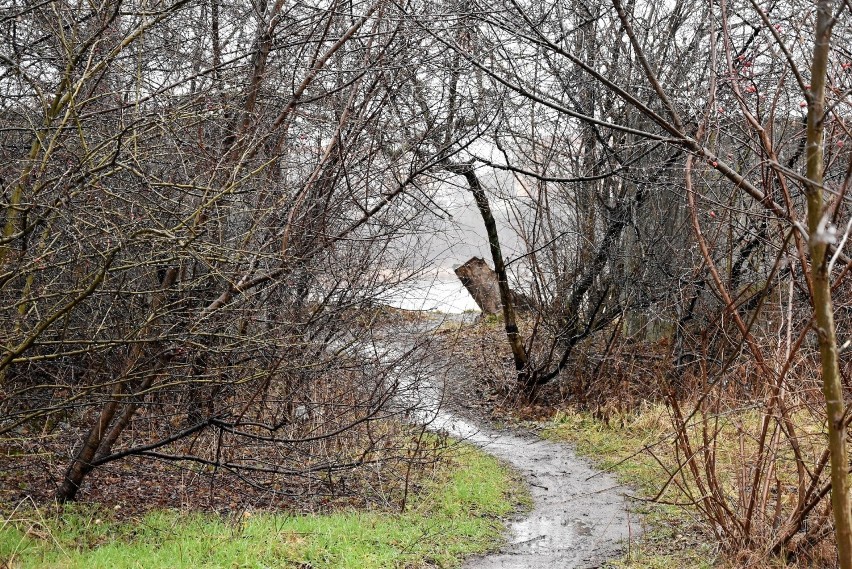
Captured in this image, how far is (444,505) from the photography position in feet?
29.1

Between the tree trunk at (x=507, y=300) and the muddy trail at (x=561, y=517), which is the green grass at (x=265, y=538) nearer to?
the muddy trail at (x=561, y=517)

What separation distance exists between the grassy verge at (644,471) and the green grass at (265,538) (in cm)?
140

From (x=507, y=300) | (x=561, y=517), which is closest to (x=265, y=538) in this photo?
(x=561, y=517)

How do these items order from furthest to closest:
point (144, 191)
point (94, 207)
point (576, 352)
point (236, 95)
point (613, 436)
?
point (576, 352), point (613, 436), point (236, 95), point (144, 191), point (94, 207)

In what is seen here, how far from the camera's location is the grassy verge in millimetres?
6418

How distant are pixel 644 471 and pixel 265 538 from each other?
4.82 metres

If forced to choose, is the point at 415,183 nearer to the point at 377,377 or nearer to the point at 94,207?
the point at 377,377

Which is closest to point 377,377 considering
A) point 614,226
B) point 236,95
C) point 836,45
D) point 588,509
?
point 588,509

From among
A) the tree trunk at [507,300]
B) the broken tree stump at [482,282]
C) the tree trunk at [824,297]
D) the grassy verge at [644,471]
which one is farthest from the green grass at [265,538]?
the broken tree stump at [482,282]

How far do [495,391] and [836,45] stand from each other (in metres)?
11.6

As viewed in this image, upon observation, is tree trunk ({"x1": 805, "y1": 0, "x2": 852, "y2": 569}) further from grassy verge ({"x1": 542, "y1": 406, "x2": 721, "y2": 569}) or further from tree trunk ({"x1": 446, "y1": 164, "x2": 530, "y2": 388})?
tree trunk ({"x1": 446, "y1": 164, "x2": 530, "y2": 388})

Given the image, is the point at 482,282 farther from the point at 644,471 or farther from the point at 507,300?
the point at 644,471

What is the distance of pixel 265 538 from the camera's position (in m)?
6.43

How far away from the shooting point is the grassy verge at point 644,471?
642 cm
